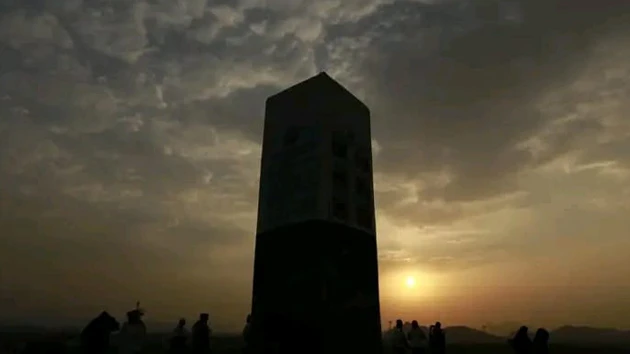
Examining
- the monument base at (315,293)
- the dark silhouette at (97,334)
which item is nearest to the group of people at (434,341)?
the monument base at (315,293)

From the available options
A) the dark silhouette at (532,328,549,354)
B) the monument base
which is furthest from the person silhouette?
the monument base

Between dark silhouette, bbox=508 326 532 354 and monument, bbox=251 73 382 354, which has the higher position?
monument, bbox=251 73 382 354

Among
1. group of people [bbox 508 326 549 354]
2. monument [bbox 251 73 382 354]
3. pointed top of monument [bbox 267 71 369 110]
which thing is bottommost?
group of people [bbox 508 326 549 354]

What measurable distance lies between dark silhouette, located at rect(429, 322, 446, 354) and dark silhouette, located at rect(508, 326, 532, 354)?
115 inches

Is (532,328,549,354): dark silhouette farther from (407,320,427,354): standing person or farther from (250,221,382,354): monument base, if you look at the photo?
(250,221,382,354): monument base

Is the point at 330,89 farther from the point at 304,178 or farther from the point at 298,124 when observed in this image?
the point at 304,178

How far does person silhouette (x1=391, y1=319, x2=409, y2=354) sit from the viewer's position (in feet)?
41.0

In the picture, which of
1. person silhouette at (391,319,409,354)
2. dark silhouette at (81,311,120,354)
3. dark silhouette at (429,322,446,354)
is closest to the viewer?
dark silhouette at (81,311,120,354)

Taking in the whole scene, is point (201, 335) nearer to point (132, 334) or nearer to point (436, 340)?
point (132, 334)

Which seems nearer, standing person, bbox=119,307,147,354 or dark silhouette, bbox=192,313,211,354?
standing person, bbox=119,307,147,354

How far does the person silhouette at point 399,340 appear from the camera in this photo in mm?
12492

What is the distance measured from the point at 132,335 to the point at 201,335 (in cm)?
252

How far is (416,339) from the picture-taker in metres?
12.8

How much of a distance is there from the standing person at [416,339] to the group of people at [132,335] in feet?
17.2
